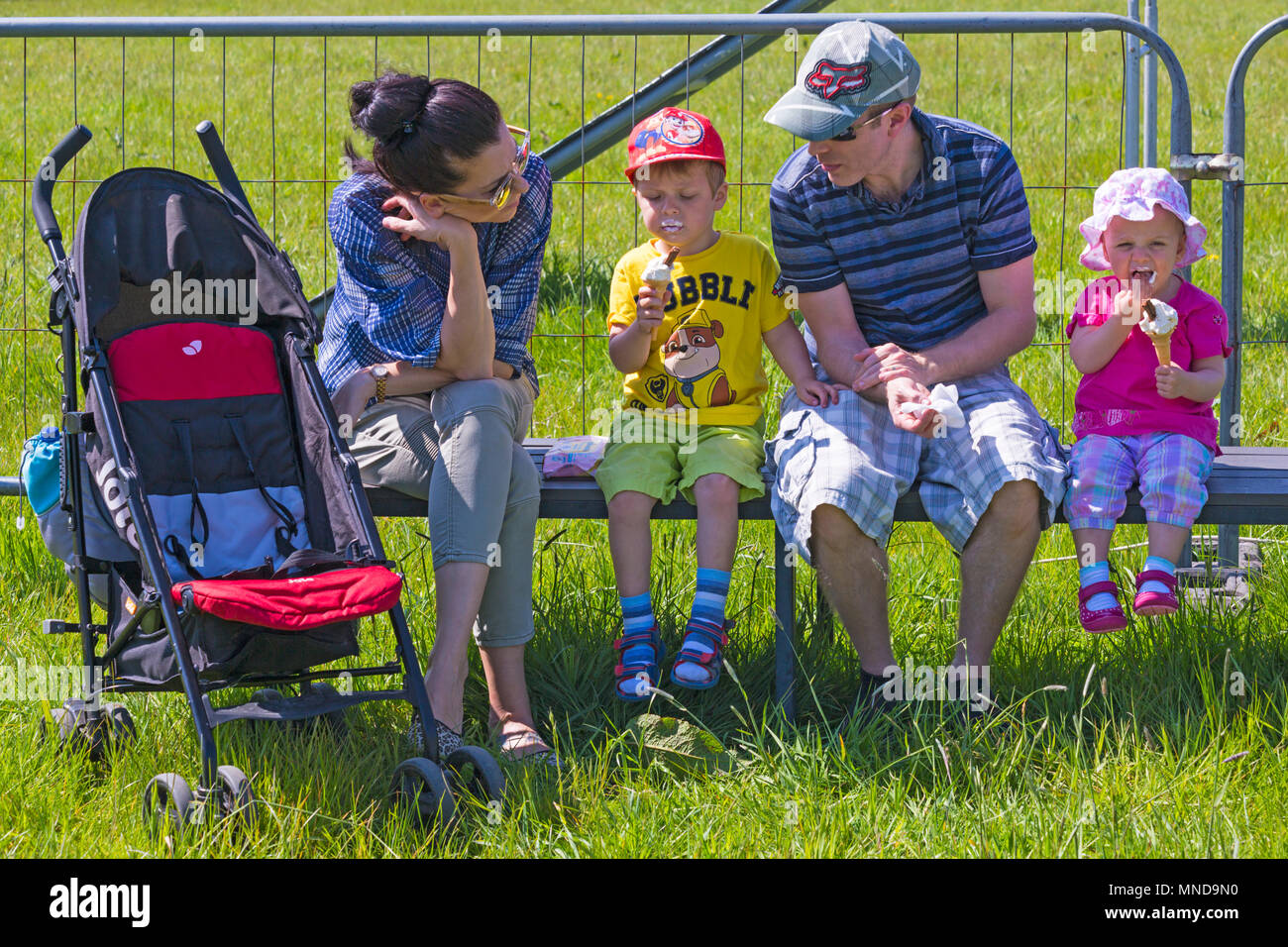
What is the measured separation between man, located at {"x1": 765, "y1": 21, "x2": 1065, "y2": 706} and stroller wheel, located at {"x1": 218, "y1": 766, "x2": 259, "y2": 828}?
1.33m

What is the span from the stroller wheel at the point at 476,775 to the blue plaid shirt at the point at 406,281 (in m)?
1.01

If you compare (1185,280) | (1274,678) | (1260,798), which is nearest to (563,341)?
(1185,280)

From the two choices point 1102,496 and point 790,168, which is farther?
point 790,168

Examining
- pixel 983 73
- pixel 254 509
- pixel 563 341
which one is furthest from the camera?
pixel 983 73

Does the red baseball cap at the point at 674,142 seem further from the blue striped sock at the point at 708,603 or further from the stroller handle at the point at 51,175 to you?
the stroller handle at the point at 51,175

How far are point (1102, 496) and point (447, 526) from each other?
153 centimetres

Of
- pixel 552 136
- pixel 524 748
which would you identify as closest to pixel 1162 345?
pixel 524 748

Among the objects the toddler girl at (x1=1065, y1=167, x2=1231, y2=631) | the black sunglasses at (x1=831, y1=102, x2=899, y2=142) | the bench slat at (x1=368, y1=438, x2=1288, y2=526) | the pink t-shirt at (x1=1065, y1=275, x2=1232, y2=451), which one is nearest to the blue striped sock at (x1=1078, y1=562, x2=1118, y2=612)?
the toddler girl at (x1=1065, y1=167, x2=1231, y2=631)

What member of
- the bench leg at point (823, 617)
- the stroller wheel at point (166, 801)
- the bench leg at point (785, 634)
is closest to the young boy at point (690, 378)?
the bench leg at point (785, 634)

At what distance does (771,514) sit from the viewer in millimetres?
3547

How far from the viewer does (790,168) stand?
3705mm

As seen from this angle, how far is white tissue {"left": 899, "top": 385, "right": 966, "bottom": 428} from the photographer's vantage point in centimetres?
335

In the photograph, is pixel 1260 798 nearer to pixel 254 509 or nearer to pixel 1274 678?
pixel 1274 678

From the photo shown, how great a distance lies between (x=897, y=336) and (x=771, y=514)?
60 cm
